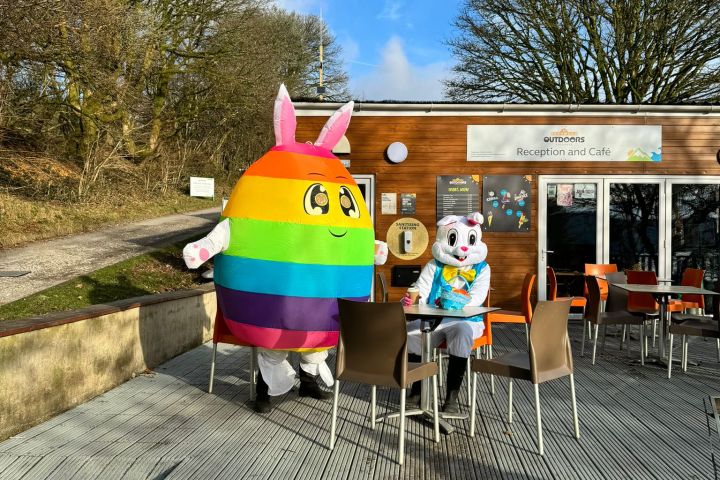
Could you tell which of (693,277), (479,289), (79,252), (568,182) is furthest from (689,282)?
(79,252)

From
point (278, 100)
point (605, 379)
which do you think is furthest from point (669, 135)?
point (278, 100)

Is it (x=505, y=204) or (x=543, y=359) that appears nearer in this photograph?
(x=543, y=359)

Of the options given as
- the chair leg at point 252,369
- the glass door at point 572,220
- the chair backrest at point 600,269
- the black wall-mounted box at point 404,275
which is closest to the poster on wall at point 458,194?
the black wall-mounted box at point 404,275

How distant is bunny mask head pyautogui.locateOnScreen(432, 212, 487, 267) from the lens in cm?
535

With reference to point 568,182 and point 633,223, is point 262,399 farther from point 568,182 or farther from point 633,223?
point 633,223

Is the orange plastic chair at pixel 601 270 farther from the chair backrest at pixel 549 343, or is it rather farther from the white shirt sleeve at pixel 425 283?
the chair backrest at pixel 549 343

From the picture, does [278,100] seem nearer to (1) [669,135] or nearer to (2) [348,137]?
(2) [348,137]

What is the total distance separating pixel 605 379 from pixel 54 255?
9.12 metres

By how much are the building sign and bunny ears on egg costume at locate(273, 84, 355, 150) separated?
499 cm

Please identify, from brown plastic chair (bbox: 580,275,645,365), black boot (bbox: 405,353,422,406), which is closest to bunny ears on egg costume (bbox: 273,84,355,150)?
black boot (bbox: 405,353,422,406)

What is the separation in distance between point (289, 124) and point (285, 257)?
1.27m

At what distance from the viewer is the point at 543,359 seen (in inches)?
167

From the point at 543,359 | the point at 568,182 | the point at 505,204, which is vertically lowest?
the point at 543,359

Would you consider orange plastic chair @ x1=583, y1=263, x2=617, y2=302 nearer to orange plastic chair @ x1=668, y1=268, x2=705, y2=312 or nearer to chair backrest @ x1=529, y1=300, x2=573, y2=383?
orange plastic chair @ x1=668, y1=268, x2=705, y2=312
